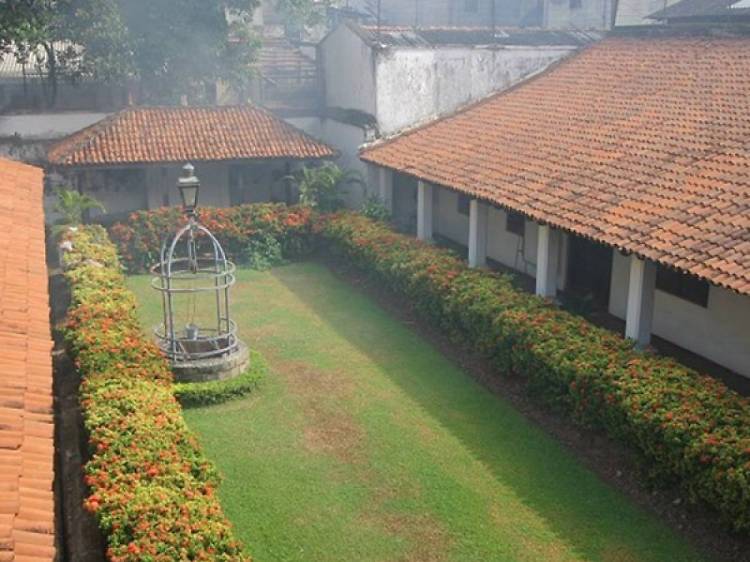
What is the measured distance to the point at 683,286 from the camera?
13.5 m

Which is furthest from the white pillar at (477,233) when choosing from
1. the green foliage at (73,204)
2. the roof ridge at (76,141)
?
the roof ridge at (76,141)

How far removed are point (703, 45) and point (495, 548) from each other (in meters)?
13.8

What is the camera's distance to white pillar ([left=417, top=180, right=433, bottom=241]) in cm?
2017

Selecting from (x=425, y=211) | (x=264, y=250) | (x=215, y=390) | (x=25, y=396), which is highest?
(x=25, y=396)

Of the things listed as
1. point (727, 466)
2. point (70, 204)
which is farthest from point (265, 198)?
point (727, 466)

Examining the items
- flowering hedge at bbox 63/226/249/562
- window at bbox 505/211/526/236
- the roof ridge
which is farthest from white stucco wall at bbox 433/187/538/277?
the roof ridge

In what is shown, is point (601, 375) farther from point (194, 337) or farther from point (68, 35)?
point (68, 35)

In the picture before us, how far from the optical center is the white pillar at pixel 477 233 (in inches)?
695

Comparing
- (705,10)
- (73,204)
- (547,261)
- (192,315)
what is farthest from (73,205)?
(705,10)

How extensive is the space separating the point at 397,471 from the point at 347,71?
16.4 m

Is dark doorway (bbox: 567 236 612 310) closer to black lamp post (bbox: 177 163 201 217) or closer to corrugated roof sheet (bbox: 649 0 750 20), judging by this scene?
black lamp post (bbox: 177 163 201 217)

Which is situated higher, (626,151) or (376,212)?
(626,151)

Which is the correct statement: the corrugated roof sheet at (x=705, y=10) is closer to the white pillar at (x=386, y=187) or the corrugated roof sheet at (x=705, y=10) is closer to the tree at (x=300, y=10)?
the white pillar at (x=386, y=187)

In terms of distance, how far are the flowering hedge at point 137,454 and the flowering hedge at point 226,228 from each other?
7.06 m
